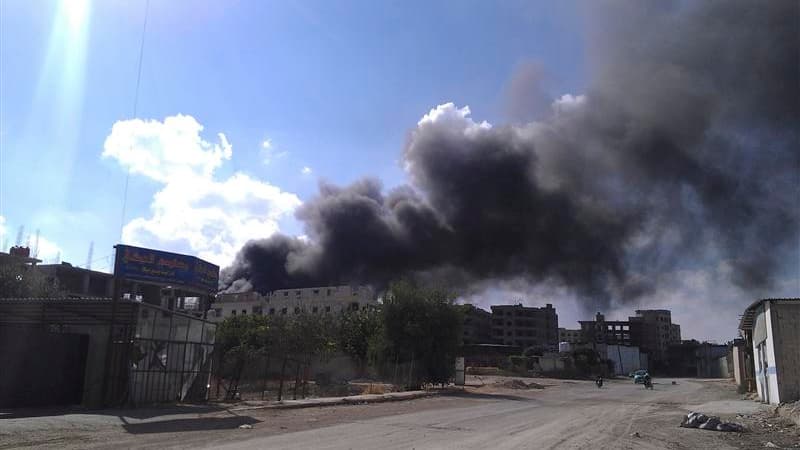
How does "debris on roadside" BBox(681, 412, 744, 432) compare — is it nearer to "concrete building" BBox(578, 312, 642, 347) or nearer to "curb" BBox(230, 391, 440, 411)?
"curb" BBox(230, 391, 440, 411)

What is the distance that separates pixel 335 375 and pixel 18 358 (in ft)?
115

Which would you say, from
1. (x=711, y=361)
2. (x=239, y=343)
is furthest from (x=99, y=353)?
(x=711, y=361)

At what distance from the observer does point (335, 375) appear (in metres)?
52.1

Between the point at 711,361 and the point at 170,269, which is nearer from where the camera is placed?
the point at 170,269

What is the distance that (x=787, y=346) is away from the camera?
2461 cm

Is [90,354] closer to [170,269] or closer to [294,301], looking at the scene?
[170,269]

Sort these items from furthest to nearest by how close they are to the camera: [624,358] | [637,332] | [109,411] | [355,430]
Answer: [637,332] < [624,358] < [109,411] < [355,430]

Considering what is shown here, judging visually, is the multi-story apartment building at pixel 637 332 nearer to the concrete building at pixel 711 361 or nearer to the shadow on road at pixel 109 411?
the concrete building at pixel 711 361

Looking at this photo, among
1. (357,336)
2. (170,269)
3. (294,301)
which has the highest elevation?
(294,301)

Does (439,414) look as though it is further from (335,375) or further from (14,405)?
(335,375)

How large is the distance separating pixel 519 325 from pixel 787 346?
418 ft

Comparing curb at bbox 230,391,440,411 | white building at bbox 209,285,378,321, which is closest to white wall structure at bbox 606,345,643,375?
white building at bbox 209,285,378,321

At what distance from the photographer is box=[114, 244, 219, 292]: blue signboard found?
33781 mm

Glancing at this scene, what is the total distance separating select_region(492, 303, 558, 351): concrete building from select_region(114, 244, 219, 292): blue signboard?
112303mm
